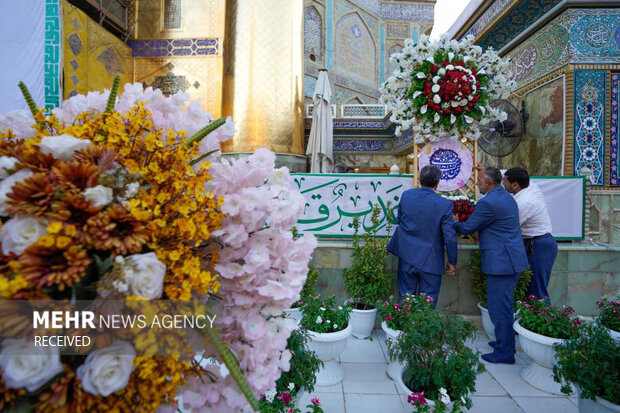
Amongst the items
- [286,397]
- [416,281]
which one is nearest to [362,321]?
[416,281]

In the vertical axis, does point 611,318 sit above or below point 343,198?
below

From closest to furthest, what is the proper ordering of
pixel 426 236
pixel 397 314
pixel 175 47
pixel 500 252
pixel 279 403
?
pixel 279 403, pixel 397 314, pixel 500 252, pixel 426 236, pixel 175 47

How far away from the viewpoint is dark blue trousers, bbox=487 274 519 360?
286 cm

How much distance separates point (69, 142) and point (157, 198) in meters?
0.18

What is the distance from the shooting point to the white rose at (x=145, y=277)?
513 mm

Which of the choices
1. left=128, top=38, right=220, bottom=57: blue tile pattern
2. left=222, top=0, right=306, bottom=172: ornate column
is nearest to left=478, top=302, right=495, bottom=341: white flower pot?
left=222, top=0, right=306, bottom=172: ornate column

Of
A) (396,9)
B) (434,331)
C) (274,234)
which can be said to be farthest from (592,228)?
(396,9)

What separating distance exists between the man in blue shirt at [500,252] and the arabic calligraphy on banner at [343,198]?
3.67 ft

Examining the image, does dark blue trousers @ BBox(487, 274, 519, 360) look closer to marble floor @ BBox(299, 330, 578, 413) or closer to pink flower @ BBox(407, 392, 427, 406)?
marble floor @ BBox(299, 330, 578, 413)

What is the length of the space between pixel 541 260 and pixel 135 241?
3.66 meters

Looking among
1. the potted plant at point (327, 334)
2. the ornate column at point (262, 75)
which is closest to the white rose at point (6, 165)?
the potted plant at point (327, 334)

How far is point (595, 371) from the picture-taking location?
71.5 inches

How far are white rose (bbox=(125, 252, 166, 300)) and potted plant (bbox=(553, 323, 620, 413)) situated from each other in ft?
7.71

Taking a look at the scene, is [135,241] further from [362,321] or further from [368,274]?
[362,321]
